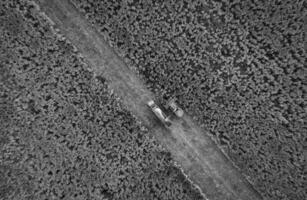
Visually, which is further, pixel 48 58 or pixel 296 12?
Answer: pixel 48 58

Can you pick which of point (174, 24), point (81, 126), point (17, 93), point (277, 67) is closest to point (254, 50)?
point (277, 67)

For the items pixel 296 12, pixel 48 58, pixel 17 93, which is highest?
pixel 296 12

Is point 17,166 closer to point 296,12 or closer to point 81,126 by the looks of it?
point 81,126

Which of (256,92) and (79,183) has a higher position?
(256,92)

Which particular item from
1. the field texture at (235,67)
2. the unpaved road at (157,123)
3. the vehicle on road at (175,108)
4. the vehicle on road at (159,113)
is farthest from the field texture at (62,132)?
the field texture at (235,67)

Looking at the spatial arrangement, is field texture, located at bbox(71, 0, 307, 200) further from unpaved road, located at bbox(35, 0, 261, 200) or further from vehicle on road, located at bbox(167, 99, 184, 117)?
unpaved road, located at bbox(35, 0, 261, 200)

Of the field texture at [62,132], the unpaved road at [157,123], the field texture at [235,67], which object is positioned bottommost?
the field texture at [62,132]

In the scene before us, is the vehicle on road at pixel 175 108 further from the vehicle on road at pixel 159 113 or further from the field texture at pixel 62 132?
the field texture at pixel 62 132

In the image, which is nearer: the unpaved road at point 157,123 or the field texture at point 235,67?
the field texture at point 235,67
